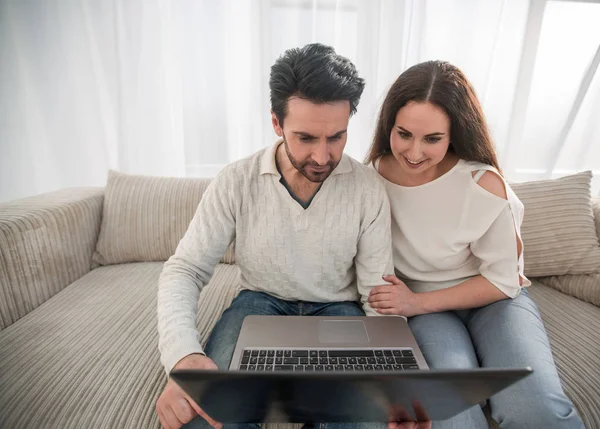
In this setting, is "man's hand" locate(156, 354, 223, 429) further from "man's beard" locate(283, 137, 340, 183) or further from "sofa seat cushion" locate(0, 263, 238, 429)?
"man's beard" locate(283, 137, 340, 183)

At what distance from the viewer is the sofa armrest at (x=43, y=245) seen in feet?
3.69

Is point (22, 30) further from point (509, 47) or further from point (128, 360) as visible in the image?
point (509, 47)

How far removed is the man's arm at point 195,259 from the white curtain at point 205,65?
2.94 feet

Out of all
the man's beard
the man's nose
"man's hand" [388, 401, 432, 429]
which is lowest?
"man's hand" [388, 401, 432, 429]

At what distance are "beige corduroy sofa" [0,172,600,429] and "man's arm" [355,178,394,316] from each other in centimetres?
51

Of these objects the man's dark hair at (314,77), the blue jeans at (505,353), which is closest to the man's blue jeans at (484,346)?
the blue jeans at (505,353)

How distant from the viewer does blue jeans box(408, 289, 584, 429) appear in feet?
2.49

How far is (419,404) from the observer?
1.87 ft

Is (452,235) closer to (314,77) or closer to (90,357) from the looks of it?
(314,77)

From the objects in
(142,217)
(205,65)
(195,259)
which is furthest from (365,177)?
(205,65)

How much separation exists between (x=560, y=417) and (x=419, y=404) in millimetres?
411

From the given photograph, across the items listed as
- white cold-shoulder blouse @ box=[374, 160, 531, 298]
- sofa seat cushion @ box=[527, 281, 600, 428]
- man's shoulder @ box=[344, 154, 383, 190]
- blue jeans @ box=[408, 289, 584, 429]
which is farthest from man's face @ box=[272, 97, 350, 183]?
sofa seat cushion @ box=[527, 281, 600, 428]

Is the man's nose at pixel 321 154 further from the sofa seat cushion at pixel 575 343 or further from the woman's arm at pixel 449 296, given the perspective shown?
the sofa seat cushion at pixel 575 343

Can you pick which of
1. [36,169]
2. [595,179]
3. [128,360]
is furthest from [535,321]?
[36,169]
